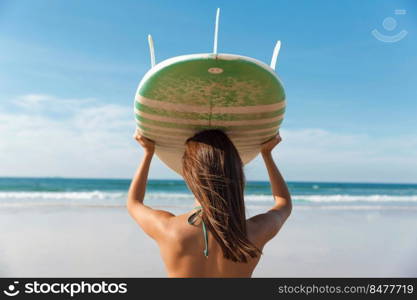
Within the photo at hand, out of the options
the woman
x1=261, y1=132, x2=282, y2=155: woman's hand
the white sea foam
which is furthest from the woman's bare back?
the white sea foam

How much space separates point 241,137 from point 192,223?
2.34ft

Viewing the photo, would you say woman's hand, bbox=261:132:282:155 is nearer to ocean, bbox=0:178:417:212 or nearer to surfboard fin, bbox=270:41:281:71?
surfboard fin, bbox=270:41:281:71

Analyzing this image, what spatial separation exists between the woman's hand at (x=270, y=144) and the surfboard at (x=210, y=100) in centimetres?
3

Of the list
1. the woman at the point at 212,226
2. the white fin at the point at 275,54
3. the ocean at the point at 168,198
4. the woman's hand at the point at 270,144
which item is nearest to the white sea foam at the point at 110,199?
the ocean at the point at 168,198

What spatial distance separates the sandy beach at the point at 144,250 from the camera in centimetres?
468

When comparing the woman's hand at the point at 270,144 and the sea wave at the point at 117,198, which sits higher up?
Answer: the woman's hand at the point at 270,144

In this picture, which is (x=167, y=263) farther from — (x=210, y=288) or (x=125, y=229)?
(x=125, y=229)

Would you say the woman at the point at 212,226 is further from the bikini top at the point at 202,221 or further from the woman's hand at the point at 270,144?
the woman's hand at the point at 270,144

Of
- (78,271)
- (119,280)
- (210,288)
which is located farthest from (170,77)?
(78,271)

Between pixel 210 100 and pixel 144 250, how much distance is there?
4.14m

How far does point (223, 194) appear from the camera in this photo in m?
1.32

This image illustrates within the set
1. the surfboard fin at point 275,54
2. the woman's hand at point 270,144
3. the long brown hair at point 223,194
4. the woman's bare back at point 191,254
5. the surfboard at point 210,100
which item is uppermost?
the surfboard fin at point 275,54

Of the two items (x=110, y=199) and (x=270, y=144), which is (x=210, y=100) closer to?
(x=270, y=144)

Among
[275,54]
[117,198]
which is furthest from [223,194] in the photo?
[117,198]
